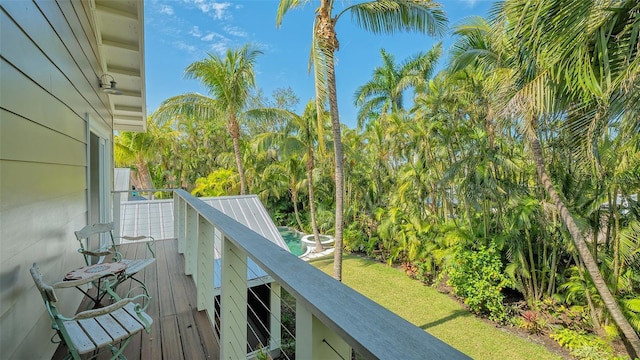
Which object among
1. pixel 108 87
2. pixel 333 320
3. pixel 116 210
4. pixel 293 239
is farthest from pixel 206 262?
pixel 293 239

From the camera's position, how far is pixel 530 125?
16.8 feet

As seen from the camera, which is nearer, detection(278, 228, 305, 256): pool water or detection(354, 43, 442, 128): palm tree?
detection(354, 43, 442, 128): palm tree

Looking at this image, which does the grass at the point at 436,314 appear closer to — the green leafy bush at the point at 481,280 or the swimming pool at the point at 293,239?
the green leafy bush at the point at 481,280

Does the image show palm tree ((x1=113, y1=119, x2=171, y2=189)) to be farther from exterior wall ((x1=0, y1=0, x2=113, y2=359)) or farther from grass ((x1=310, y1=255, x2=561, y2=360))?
exterior wall ((x1=0, y1=0, x2=113, y2=359))

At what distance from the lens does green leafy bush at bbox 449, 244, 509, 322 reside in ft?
24.2

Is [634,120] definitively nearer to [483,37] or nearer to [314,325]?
[483,37]

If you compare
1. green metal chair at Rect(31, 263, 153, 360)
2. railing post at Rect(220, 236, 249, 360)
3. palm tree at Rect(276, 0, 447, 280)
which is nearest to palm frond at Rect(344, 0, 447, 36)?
palm tree at Rect(276, 0, 447, 280)

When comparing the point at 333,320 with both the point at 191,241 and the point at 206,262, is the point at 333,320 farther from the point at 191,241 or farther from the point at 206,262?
the point at 191,241

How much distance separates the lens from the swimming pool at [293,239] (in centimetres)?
1462

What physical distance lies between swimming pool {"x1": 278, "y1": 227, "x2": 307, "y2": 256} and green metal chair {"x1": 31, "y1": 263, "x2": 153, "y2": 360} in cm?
1246

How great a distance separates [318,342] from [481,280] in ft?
27.6

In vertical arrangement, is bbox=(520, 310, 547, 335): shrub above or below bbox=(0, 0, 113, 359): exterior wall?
below

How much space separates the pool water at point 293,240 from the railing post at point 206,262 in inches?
462

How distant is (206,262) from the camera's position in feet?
7.95
